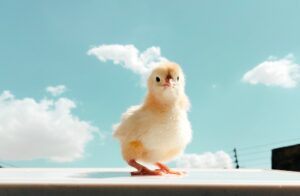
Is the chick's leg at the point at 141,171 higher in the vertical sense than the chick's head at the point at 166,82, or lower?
lower

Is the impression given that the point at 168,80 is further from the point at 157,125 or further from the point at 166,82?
the point at 157,125

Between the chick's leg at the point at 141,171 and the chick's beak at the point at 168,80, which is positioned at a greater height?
the chick's beak at the point at 168,80

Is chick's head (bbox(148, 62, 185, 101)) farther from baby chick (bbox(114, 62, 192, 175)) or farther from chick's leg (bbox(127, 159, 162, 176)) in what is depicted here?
chick's leg (bbox(127, 159, 162, 176))

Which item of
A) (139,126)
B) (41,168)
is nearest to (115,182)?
(139,126)

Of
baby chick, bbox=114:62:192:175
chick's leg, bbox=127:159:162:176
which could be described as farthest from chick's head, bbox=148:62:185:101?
chick's leg, bbox=127:159:162:176

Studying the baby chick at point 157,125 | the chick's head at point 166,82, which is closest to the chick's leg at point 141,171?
the baby chick at point 157,125

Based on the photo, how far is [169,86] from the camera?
143 centimetres

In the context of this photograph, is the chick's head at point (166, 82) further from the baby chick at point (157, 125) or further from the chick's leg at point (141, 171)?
the chick's leg at point (141, 171)

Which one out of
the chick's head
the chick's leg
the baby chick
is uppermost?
the chick's head

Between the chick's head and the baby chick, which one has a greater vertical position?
the chick's head

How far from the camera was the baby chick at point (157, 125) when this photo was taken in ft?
4.57

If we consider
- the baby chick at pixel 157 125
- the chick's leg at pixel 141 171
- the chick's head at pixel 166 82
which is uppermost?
the chick's head at pixel 166 82

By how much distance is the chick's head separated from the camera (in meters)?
1.43

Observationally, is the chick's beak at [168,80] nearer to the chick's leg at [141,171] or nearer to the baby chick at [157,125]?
the baby chick at [157,125]
